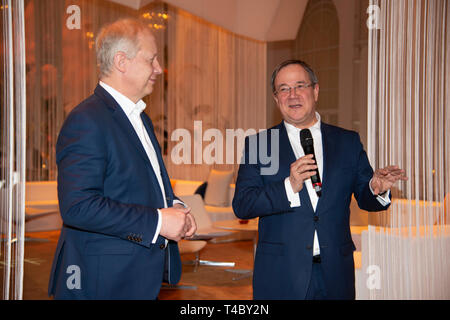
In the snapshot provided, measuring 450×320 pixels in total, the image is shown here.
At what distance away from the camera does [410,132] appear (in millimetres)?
2359

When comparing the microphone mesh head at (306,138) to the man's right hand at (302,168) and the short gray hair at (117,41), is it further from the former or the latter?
the short gray hair at (117,41)

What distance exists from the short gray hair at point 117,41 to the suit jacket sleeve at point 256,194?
705 mm

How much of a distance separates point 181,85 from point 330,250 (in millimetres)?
7265

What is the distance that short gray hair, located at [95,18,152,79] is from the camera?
161cm

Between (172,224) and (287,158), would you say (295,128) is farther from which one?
(172,224)

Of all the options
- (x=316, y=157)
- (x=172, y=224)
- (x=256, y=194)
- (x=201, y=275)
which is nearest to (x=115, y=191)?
(x=172, y=224)

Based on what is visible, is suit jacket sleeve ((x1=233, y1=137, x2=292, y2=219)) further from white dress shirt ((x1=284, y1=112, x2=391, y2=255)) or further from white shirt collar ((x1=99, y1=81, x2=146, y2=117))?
white shirt collar ((x1=99, y1=81, x2=146, y2=117))

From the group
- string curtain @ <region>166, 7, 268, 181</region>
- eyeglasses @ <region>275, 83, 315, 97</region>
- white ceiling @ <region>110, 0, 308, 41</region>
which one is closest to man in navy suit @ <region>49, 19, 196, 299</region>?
eyeglasses @ <region>275, 83, 315, 97</region>

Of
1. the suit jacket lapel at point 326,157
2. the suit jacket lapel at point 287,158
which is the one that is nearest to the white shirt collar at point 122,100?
the suit jacket lapel at point 287,158

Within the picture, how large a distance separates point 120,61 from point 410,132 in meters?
1.55

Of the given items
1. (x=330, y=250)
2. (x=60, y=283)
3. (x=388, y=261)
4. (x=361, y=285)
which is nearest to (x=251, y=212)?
(x=330, y=250)

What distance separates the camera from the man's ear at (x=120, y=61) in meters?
1.60
